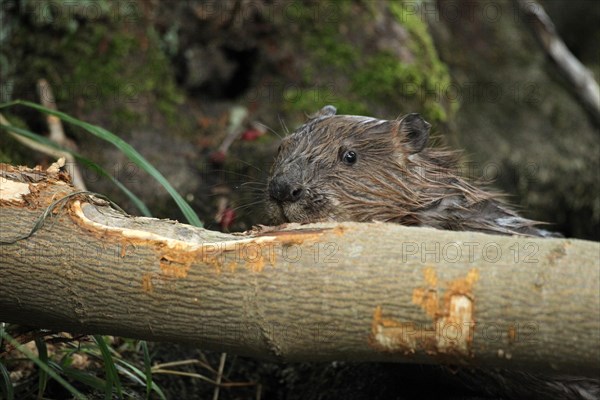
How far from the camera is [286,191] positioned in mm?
4504

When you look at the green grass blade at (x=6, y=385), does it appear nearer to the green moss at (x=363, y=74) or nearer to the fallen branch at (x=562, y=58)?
the green moss at (x=363, y=74)

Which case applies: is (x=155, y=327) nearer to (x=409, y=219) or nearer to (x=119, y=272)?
(x=119, y=272)

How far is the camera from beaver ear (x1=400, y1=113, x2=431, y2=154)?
16.5 ft

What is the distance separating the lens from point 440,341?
298 centimetres

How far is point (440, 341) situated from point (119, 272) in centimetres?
129

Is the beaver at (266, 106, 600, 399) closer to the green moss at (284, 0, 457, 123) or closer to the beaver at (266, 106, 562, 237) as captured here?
the beaver at (266, 106, 562, 237)

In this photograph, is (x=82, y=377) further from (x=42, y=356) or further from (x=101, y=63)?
(x=101, y=63)

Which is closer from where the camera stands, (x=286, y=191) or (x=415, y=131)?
(x=286, y=191)

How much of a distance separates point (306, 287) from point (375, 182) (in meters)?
1.80

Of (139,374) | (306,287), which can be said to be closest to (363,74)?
(139,374)

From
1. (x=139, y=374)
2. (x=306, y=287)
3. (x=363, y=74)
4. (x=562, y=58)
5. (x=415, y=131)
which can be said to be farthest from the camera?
(x=562, y=58)

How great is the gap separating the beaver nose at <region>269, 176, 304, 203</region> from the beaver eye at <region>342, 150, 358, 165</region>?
407mm

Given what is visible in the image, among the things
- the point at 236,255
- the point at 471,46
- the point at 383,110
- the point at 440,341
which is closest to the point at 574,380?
the point at 440,341

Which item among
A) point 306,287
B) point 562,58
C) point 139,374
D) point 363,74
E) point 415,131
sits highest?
point 562,58
